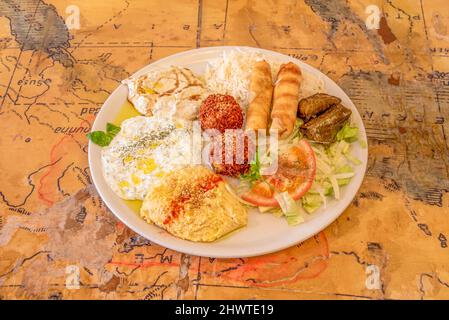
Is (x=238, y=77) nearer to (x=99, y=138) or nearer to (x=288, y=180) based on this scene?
(x=288, y=180)

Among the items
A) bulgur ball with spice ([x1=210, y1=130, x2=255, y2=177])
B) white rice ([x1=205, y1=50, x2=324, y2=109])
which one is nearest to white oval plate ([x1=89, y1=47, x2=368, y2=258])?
bulgur ball with spice ([x1=210, y1=130, x2=255, y2=177])

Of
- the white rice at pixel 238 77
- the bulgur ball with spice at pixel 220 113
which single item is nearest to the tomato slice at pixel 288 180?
the bulgur ball with spice at pixel 220 113

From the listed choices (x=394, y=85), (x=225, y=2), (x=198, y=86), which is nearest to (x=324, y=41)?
(x=394, y=85)

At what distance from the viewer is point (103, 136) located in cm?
333

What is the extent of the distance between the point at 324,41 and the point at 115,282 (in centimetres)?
311

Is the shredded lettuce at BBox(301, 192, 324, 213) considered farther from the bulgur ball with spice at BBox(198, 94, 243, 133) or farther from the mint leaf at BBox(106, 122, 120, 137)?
the mint leaf at BBox(106, 122, 120, 137)

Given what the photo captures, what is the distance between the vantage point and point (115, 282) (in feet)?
9.41

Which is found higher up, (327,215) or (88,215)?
(327,215)

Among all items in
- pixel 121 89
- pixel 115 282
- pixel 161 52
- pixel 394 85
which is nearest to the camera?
pixel 115 282

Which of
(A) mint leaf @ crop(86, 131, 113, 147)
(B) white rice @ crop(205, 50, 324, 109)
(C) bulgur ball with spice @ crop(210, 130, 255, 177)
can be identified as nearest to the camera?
(C) bulgur ball with spice @ crop(210, 130, 255, 177)

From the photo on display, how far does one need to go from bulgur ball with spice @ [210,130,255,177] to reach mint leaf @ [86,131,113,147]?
843 mm

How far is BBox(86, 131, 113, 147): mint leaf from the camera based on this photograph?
330cm

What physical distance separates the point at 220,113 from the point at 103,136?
36.7 inches

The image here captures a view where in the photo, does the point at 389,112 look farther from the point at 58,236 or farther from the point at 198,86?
the point at 58,236
